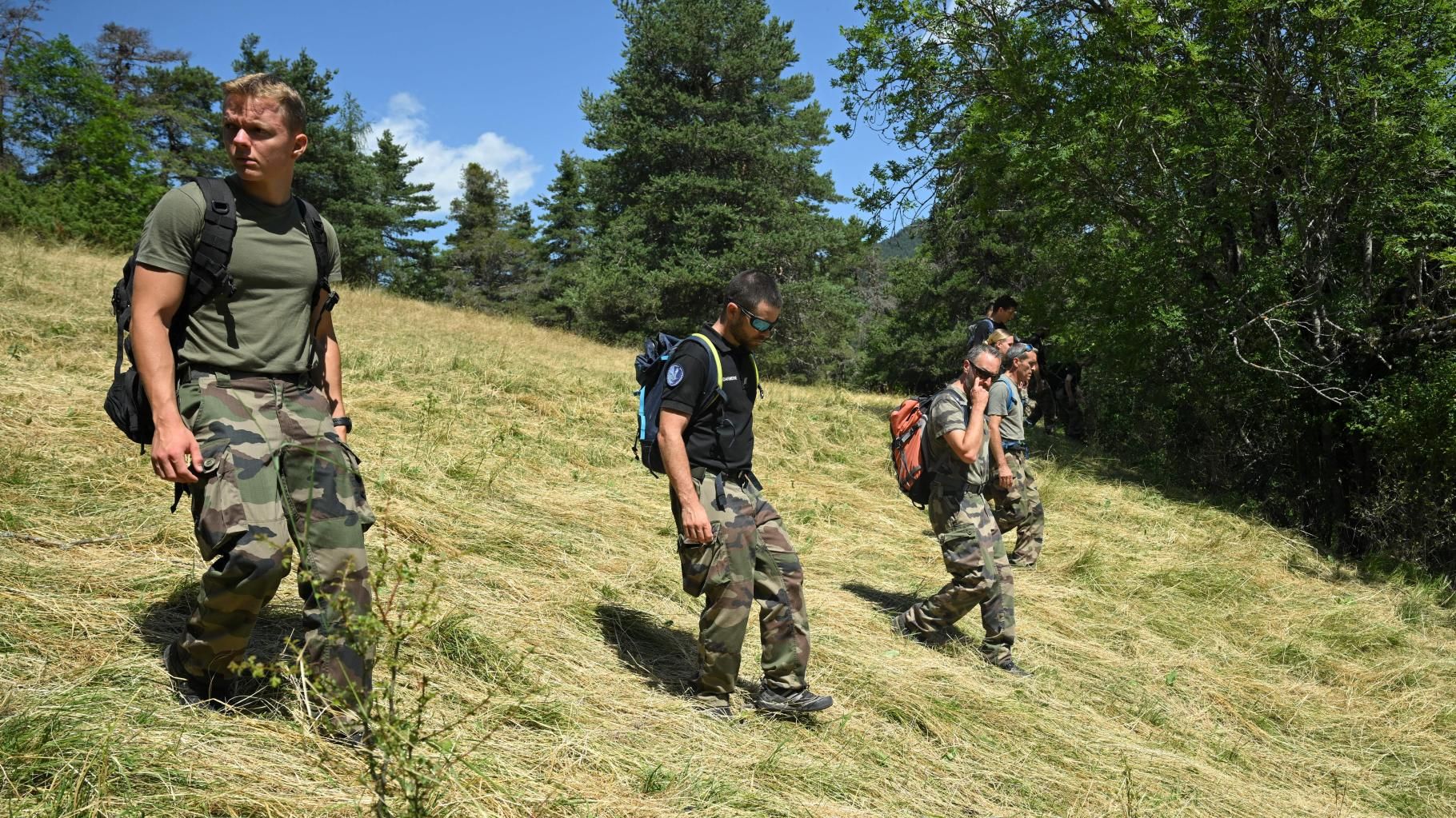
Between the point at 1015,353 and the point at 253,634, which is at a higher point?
the point at 1015,353

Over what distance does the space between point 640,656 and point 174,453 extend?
264cm

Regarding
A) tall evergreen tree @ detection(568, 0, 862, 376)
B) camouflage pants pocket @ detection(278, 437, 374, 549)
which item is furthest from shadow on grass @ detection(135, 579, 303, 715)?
tall evergreen tree @ detection(568, 0, 862, 376)

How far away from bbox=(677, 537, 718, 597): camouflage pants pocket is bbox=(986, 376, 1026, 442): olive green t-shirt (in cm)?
382

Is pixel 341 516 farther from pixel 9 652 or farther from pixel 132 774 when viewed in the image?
pixel 9 652

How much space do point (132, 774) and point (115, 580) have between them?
181cm

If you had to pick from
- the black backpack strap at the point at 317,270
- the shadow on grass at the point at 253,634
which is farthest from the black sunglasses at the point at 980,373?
the shadow on grass at the point at 253,634

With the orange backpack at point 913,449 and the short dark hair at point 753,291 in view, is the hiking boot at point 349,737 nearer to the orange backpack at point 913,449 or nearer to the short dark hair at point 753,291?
the short dark hair at point 753,291

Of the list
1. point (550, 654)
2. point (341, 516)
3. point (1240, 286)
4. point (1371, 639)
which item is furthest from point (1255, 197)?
point (341, 516)

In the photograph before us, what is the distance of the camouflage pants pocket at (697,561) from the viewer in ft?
12.6

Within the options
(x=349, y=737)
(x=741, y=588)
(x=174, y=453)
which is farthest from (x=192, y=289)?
(x=741, y=588)

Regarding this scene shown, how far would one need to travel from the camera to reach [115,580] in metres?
3.99

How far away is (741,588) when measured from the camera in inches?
152

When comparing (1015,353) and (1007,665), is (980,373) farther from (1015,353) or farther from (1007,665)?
(1015,353)

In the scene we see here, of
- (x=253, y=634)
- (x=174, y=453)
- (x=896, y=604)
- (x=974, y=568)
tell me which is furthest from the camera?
(x=896, y=604)
